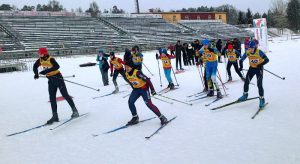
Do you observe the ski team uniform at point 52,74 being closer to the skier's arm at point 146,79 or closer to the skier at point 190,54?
the skier's arm at point 146,79

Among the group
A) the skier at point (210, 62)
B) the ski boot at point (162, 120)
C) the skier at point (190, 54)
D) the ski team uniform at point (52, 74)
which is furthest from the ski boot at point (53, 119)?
the skier at point (190, 54)

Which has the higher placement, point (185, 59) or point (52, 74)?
point (52, 74)

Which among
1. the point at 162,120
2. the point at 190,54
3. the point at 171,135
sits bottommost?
the point at 171,135

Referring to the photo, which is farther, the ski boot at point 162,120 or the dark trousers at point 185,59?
the dark trousers at point 185,59

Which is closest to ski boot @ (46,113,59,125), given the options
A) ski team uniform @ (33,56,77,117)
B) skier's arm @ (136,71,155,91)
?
ski team uniform @ (33,56,77,117)

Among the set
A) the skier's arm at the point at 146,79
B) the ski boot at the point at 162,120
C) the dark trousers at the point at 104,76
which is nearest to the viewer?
the skier's arm at the point at 146,79

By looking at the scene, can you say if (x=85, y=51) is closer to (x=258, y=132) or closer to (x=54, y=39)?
(x=54, y=39)

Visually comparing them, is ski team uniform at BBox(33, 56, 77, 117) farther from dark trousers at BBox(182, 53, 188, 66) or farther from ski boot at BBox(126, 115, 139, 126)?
dark trousers at BBox(182, 53, 188, 66)

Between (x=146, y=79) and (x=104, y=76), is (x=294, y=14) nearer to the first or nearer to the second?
(x=104, y=76)

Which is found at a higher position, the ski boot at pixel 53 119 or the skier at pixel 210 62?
the skier at pixel 210 62

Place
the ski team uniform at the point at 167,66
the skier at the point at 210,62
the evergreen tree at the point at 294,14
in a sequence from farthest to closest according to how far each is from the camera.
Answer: the evergreen tree at the point at 294,14 → the ski team uniform at the point at 167,66 → the skier at the point at 210,62

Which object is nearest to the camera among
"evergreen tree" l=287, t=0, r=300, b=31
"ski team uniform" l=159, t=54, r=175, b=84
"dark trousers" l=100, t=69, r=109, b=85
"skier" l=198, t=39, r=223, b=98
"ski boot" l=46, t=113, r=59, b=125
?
"ski boot" l=46, t=113, r=59, b=125

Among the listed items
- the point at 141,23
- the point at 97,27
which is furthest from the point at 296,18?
the point at 97,27

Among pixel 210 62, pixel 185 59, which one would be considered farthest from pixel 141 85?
pixel 185 59
